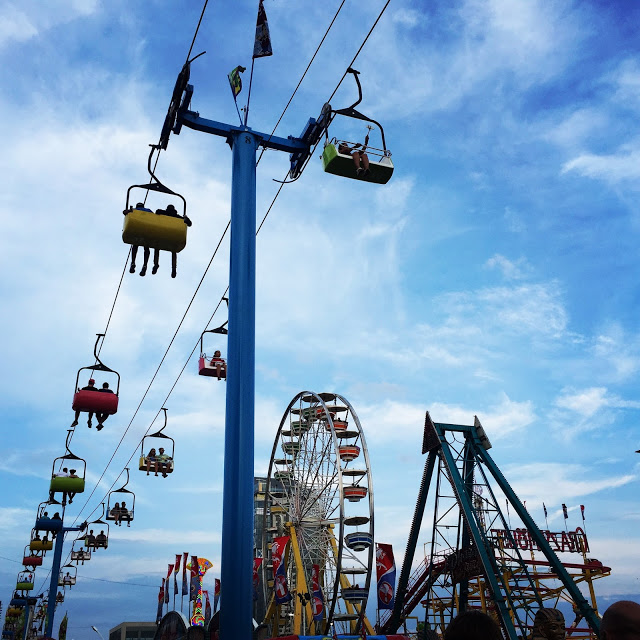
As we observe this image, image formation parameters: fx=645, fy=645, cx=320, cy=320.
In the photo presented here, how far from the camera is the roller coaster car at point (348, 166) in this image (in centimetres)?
951

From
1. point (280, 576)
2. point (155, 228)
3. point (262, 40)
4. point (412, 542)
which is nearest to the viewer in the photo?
point (155, 228)

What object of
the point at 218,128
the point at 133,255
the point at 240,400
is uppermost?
the point at 218,128

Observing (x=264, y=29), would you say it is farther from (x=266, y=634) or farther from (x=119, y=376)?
(x=266, y=634)

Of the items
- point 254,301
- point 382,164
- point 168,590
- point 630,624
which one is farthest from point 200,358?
point 168,590

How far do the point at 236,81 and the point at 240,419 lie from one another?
6058mm

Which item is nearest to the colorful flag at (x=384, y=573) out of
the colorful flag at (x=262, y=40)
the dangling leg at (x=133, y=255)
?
the dangling leg at (x=133, y=255)

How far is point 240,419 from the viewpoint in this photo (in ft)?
29.4

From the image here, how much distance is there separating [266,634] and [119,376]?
17.7m

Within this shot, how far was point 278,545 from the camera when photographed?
25.1m

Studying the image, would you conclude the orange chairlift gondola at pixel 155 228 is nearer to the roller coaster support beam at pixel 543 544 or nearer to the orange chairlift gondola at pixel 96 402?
the orange chairlift gondola at pixel 96 402

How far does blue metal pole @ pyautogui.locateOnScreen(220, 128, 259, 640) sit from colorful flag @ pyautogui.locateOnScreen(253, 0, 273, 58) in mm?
1716

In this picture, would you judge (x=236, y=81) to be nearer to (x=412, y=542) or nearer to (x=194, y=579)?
(x=412, y=542)

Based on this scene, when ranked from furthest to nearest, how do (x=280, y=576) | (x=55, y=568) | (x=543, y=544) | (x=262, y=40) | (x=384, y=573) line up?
1. (x=55, y=568)
2. (x=280, y=576)
3. (x=543, y=544)
4. (x=384, y=573)
5. (x=262, y=40)

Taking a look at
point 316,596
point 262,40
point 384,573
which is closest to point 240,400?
point 262,40
